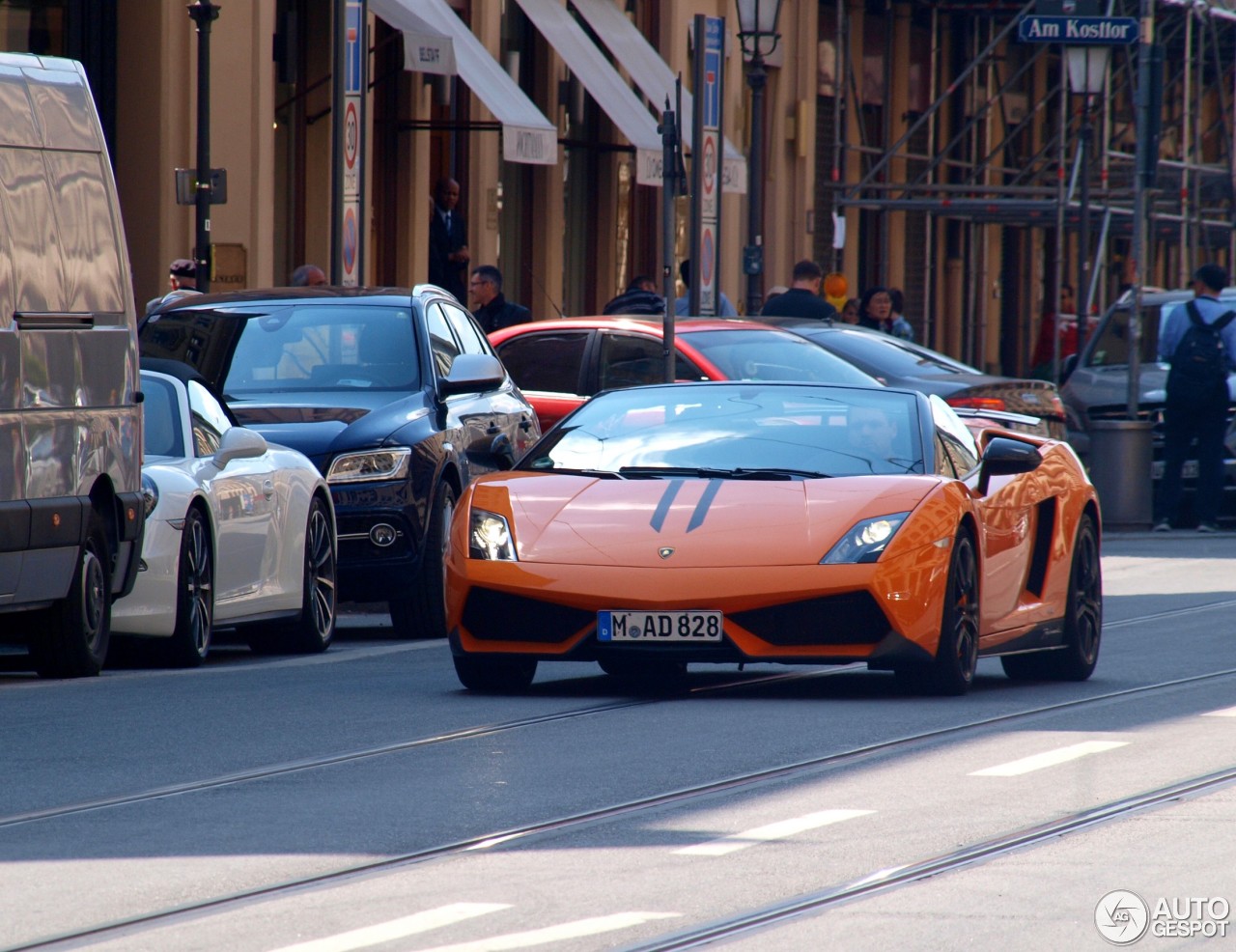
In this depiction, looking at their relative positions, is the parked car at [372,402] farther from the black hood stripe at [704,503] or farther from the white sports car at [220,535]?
the black hood stripe at [704,503]

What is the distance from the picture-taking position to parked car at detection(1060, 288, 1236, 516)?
82.5 ft

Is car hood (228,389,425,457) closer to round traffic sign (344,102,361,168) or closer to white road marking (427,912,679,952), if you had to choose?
round traffic sign (344,102,361,168)

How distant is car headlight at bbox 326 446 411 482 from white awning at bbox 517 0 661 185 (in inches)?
627

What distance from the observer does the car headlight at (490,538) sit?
35.5 ft

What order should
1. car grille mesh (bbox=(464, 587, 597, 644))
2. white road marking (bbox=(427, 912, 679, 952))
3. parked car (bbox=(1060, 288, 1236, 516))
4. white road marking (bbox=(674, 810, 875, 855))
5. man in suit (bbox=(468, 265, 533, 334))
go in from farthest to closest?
parked car (bbox=(1060, 288, 1236, 516)), man in suit (bbox=(468, 265, 533, 334)), car grille mesh (bbox=(464, 587, 597, 644)), white road marking (bbox=(674, 810, 875, 855)), white road marking (bbox=(427, 912, 679, 952))

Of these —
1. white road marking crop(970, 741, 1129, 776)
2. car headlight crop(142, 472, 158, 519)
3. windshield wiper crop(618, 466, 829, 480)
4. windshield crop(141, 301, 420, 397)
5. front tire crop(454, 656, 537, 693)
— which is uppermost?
windshield crop(141, 301, 420, 397)

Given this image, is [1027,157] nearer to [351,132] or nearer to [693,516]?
[351,132]

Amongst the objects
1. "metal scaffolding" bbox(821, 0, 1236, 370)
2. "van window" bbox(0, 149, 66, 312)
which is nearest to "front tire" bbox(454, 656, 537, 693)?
"van window" bbox(0, 149, 66, 312)

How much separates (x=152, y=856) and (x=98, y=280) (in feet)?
17.5

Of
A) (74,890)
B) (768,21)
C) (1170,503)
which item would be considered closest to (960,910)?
(74,890)

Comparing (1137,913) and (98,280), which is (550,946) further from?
(98,280)

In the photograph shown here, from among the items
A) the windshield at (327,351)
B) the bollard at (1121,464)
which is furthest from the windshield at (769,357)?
the bollard at (1121,464)

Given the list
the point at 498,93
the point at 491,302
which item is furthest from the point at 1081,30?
the point at 491,302

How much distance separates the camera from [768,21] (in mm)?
26547
